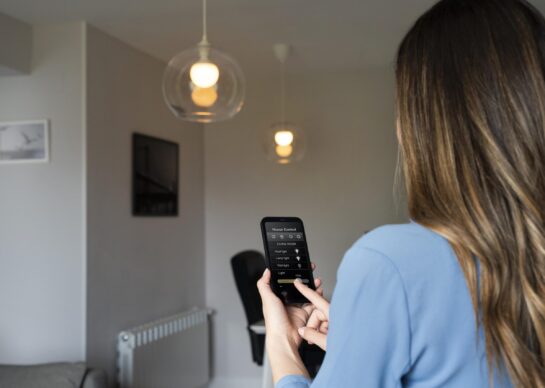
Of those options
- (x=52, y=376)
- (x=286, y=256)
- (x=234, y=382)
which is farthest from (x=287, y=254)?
(x=234, y=382)

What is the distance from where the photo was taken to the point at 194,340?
13.2 ft

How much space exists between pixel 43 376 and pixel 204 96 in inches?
54.8

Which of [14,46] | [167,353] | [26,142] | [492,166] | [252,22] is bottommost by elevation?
[167,353]

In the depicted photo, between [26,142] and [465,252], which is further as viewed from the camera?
[26,142]

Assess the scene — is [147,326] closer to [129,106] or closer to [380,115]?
[129,106]

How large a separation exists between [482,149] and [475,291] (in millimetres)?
140

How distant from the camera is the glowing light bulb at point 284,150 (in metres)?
3.56

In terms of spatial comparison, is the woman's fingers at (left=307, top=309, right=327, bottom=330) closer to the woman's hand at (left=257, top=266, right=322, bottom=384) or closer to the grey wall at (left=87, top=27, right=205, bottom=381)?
the woman's hand at (left=257, top=266, right=322, bottom=384)

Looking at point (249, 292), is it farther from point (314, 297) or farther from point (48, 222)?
point (314, 297)

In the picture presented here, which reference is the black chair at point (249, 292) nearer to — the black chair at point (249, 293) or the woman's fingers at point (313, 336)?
the black chair at point (249, 293)

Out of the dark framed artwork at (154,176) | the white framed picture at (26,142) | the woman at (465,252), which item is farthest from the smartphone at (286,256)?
the dark framed artwork at (154,176)

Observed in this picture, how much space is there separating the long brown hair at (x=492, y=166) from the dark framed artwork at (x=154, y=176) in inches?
119

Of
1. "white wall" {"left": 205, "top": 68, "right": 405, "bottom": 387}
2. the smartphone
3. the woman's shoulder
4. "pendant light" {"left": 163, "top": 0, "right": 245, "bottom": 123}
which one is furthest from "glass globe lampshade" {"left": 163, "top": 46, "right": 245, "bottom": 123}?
"white wall" {"left": 205, "top": 68, "right": 405, "bottom": 387}

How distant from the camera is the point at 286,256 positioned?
957 mm
